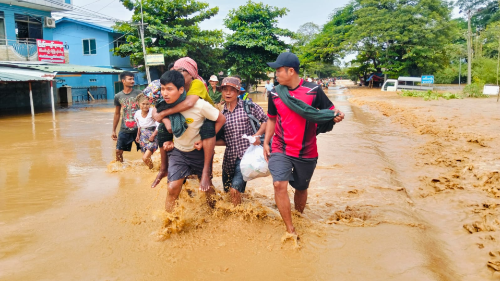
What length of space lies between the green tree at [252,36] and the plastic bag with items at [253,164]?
82.6ft

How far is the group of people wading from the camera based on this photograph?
11.7 ft

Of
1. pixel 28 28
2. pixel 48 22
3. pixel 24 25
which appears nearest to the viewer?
pixel 24 25

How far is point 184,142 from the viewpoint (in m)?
3.81

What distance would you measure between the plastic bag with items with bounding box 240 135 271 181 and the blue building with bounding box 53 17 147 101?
2771 cm

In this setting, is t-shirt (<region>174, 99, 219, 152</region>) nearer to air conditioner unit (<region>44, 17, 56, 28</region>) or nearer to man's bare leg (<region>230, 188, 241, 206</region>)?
man's bare leg (<region>230, 188, 241, 206</region>)

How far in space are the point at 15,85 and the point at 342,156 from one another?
1948cm

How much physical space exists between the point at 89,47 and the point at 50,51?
9.25 meters

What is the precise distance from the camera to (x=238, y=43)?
28.2 m

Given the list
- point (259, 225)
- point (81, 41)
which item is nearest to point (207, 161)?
point (259, 225)

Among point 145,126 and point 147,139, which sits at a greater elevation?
point 145,126

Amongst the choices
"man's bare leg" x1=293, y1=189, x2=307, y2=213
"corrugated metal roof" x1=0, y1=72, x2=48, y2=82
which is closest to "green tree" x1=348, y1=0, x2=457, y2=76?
"corrugated metal roof" x1=0, y1=72, x2=48, y2=82

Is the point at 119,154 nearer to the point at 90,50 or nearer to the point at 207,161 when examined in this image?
the point at 207,161

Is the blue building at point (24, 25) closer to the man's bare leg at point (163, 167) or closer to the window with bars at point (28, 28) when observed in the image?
the window with bars at point (28, 28)

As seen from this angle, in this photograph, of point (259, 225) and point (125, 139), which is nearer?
point (259, 225)
